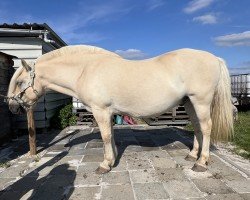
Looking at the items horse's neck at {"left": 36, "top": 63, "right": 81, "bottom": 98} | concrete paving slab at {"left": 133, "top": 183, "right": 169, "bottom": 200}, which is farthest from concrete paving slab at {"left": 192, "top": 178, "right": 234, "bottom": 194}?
horse's neck at {"left": 36, "top": 63, "right": 81, "bottom": 98}

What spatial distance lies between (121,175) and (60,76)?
6.64ft

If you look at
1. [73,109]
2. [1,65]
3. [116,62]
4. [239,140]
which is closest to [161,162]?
[116,62]

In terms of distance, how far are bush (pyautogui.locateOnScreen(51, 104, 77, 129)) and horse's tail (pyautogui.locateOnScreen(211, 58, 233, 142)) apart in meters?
5.90

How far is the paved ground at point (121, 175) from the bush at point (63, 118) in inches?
104

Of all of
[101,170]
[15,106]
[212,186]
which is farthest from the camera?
[15,106]

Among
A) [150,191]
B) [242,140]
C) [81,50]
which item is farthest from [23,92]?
[242,140]

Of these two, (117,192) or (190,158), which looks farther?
(190,158)

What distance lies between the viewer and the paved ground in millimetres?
3977

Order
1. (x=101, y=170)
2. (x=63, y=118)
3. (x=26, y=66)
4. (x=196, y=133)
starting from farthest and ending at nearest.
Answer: (x=63, y=118)
(x=196, y=133)
(x=26, y=66)
(x=101, y=170)

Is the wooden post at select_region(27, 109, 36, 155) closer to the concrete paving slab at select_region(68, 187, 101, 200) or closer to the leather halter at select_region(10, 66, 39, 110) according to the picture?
the leather halter at select_region(10, 66, 39, 110)

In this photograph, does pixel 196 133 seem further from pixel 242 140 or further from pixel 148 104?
pixel 242 140

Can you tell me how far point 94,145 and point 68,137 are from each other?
4.98 feet

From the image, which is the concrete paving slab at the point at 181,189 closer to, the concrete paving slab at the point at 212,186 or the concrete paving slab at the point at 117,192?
the concrete paving slab at the point at 212,186

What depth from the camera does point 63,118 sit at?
1002cm
